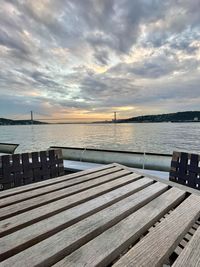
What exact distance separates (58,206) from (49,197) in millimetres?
171

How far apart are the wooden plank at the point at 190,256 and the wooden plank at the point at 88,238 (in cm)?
19

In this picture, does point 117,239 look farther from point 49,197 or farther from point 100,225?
point 49,197

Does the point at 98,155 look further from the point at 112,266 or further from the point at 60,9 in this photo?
the point at 60,9

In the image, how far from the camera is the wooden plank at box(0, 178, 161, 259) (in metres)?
0.73

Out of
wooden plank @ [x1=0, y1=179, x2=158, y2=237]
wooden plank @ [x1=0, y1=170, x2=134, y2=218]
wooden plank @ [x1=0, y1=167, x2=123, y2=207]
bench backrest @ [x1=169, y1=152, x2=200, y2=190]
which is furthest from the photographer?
bench backrest @ [x1=169, y1=152, x2=200, y2=190]

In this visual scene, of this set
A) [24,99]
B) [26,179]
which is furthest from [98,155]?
[24,99]

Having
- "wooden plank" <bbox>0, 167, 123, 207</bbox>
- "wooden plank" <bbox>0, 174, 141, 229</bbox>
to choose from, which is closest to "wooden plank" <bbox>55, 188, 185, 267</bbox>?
"wooden plank" <bbox>0, 174, 141, 229</bbox>

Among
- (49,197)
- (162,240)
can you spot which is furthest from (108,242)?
(49,197)

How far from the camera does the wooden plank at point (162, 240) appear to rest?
664mm

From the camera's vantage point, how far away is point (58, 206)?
1.07m

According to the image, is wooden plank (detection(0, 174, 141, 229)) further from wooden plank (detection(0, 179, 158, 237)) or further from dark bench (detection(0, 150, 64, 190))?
dark bench (detection(0, 150, 64, 190))

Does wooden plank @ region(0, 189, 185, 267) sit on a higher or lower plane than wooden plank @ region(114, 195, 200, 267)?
higher

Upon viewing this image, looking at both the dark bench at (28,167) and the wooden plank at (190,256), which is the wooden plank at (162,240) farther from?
the dark bench at (28,167)

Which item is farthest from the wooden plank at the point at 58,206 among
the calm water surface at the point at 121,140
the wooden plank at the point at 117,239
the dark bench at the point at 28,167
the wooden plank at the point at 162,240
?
the calm water surface at the point at 121,140
